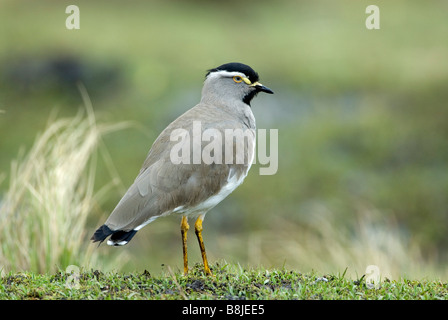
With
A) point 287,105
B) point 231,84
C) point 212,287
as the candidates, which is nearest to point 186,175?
point 212,287

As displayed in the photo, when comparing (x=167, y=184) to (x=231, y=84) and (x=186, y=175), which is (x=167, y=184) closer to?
(x=186, y=175)

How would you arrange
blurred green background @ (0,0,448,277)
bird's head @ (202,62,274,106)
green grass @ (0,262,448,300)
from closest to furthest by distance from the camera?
green grass @ (0,262,448,300) < bird's head @ (202,62,274,106) < blurred green background @ (0,0,448,277)

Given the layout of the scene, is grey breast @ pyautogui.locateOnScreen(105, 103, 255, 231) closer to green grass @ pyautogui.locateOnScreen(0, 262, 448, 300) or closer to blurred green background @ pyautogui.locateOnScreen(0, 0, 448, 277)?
green grass @ pyautogui.locateOnScreen(0, 262, 448, 300)

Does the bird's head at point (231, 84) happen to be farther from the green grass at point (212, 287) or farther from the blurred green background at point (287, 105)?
the blurred green background at point (287, 105)

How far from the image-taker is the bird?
20.0 feet

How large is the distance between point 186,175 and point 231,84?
1.52 metres

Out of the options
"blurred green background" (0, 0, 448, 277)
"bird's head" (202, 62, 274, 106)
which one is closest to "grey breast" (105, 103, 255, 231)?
"bird's head" (202, 62, 274, 106)

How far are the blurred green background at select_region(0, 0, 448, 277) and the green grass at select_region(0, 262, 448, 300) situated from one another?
262 centimetres

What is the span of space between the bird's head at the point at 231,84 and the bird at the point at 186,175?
0.45 m

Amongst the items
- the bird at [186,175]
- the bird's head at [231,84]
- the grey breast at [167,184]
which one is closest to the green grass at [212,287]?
the bird at [186,175]

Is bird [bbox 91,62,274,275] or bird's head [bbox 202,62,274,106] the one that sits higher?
bird's head [bbox 202,62,274,106]

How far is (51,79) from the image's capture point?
675 inches
